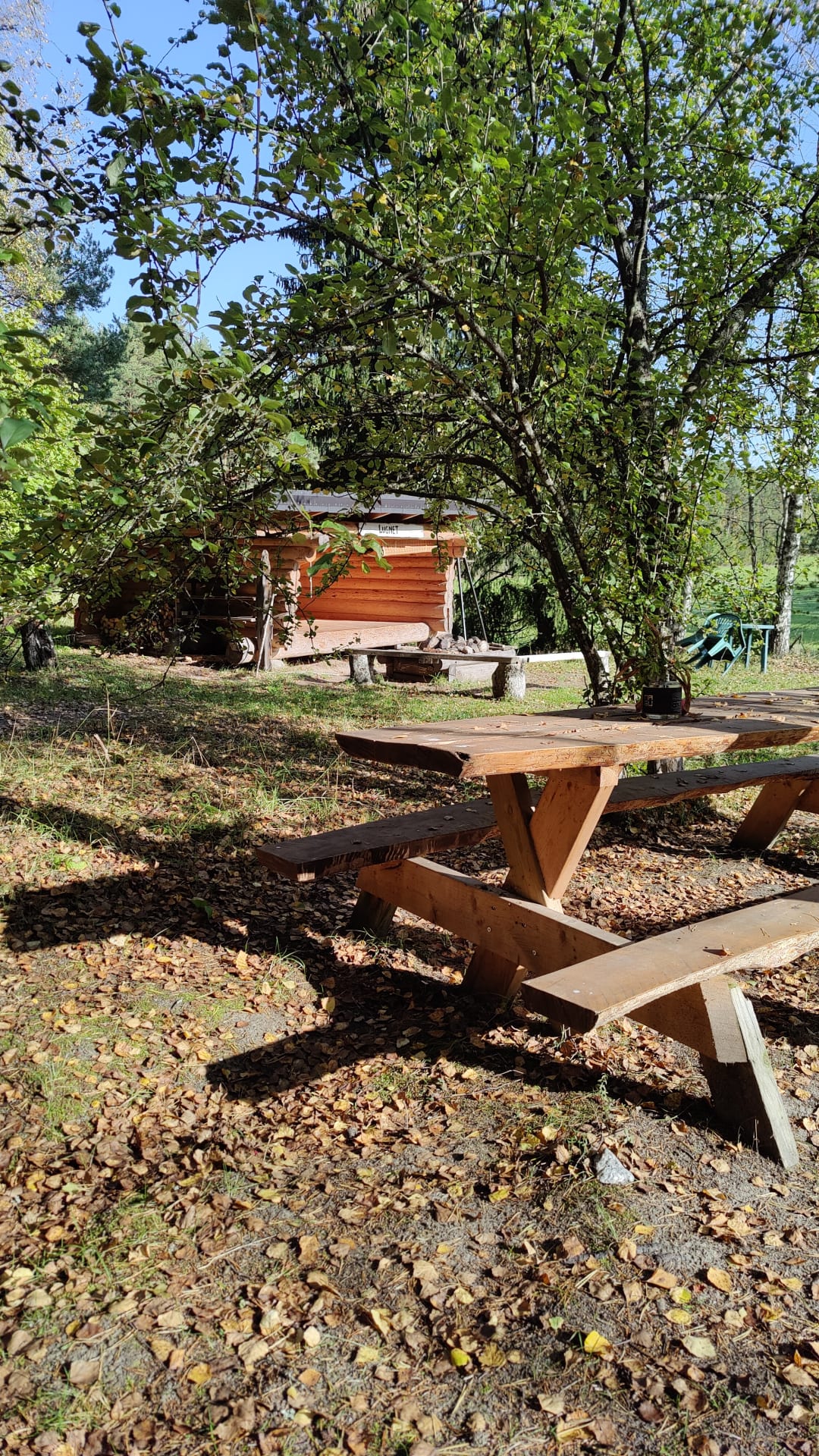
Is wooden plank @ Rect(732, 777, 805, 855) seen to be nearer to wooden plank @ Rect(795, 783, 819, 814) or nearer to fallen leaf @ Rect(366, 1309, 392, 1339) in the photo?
wooden plank @ Rect(795, 783, 819, 814)

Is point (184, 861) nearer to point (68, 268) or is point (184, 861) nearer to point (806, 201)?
point (806, 201)

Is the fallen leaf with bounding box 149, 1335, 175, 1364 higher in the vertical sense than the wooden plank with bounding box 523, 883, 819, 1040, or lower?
lower

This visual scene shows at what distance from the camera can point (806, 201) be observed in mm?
5863

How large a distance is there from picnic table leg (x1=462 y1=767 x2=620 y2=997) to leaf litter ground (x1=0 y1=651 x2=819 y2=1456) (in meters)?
0.56

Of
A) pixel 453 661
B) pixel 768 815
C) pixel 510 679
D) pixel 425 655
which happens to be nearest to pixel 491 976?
pixel 768 815

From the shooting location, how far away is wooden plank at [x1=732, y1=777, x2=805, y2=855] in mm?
5766

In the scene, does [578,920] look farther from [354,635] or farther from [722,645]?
[354,635]

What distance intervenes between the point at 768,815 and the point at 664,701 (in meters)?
2.09

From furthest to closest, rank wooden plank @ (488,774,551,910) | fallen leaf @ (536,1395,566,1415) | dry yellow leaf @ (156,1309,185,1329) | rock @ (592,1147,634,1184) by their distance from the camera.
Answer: wooden plank @ (488,774,551,910) → rock @ (592,1147,634,1184) → dry yellow leaf @ (156,1309,185,1329) → fallen leaf @ (536,1395,566,1415)

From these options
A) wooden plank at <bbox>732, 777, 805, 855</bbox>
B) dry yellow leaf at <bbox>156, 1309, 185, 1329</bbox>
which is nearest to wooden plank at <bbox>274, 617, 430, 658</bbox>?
wooden plank at <bbox>732, 777, 805, 855</bbox>

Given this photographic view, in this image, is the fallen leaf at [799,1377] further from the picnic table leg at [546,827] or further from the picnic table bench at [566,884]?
the picnic table leg at [546,827]

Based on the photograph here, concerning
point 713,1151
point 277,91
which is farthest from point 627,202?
point 713,1151

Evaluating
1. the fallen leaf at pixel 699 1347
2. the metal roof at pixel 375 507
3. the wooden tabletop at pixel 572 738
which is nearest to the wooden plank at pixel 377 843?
the wooden tabletop at pixel 572 738

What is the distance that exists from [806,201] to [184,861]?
5.56m
